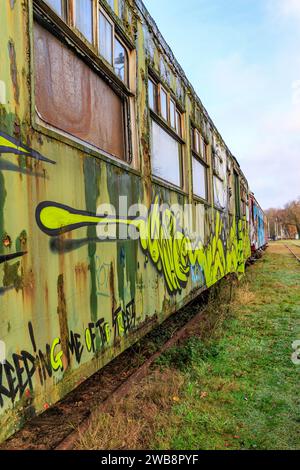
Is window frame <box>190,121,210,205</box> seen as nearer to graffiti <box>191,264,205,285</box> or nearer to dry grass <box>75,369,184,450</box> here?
graffiti <box>191,264,205,285</box>

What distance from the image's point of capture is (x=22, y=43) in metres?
1.79

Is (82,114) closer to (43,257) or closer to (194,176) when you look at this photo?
(43,257)

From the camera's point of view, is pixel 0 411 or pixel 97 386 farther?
pixel 97 386

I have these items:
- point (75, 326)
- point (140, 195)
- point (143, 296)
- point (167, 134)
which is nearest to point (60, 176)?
point (75, 326)

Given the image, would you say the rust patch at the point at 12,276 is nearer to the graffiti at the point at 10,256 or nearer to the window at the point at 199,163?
the graffiti at the point at 10,256

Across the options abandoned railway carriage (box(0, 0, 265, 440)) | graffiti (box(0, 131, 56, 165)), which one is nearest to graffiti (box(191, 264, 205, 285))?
abandoned railway carriage (box(0, 0, 265, 440))

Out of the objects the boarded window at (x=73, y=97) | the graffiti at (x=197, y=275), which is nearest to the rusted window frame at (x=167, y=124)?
the boarded window at (x=73, y=97)

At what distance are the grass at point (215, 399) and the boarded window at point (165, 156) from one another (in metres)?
1.95

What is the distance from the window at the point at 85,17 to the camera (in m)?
2.25

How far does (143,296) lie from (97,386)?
1.11 meters

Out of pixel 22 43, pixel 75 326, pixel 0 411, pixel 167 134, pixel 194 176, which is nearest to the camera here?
pixel 0 411

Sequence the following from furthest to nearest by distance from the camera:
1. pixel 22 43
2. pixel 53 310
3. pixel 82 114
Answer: pixel 82 114 < pixel 53 310 < pixel 22 43

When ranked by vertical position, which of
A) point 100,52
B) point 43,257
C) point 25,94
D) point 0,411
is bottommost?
point 0,411

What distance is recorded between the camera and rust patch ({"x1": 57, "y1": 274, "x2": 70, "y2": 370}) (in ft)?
6.53
